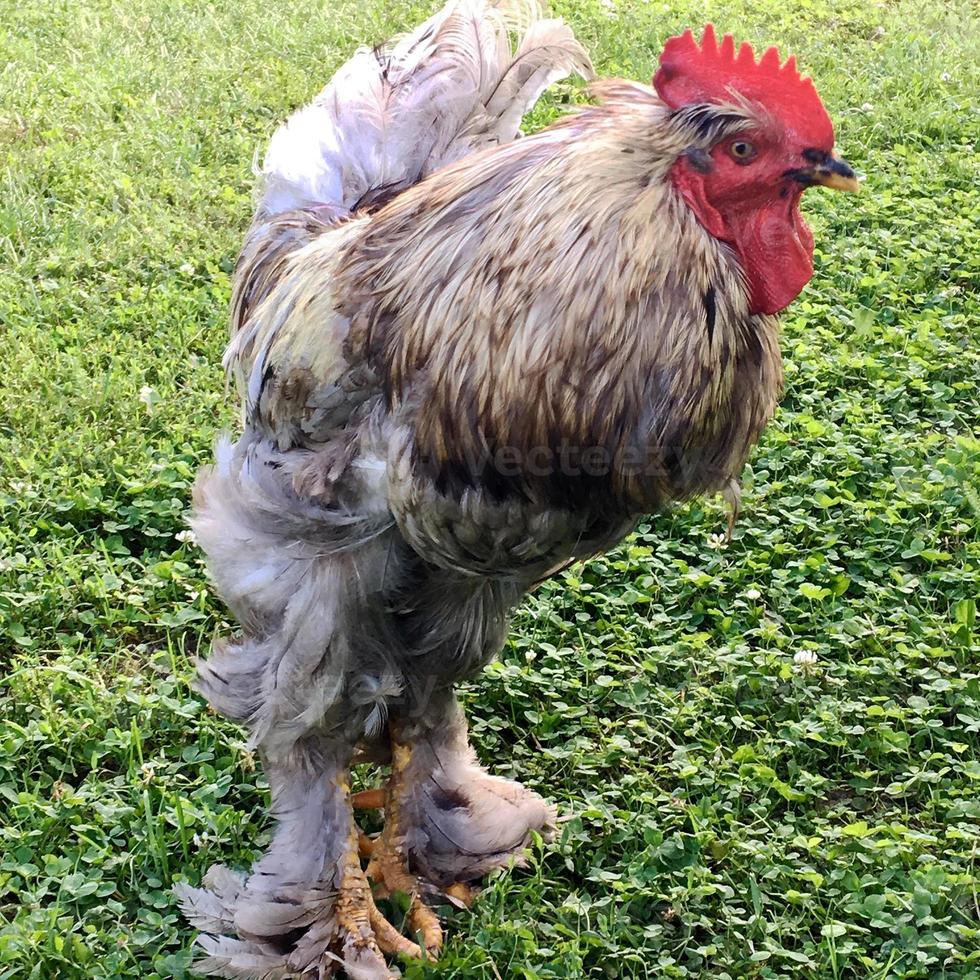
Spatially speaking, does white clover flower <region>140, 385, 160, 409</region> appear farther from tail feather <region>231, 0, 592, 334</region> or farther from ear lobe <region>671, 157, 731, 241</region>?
ear lobe <region>671, 157, 731, 241</region>

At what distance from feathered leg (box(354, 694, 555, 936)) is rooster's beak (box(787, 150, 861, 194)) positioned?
1.84m

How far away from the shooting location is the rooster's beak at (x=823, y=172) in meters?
2.36

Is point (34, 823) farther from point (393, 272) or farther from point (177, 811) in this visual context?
point (393, 272)

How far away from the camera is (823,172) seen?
237 cm

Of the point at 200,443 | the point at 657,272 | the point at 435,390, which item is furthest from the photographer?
the point at 200,443

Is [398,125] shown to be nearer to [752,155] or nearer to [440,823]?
[752,155]

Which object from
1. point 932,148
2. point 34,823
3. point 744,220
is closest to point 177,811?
point 34,823

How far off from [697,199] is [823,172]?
258mm

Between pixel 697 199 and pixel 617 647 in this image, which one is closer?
pixel 697 199

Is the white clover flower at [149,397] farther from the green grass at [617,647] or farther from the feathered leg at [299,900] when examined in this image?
the feathered leg at [299,900]

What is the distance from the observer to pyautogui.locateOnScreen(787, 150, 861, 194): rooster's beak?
236 cm

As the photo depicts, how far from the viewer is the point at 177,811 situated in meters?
3.54

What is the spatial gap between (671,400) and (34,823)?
236cm

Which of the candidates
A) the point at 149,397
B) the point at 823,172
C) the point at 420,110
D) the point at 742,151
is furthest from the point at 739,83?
the point at 149,397
